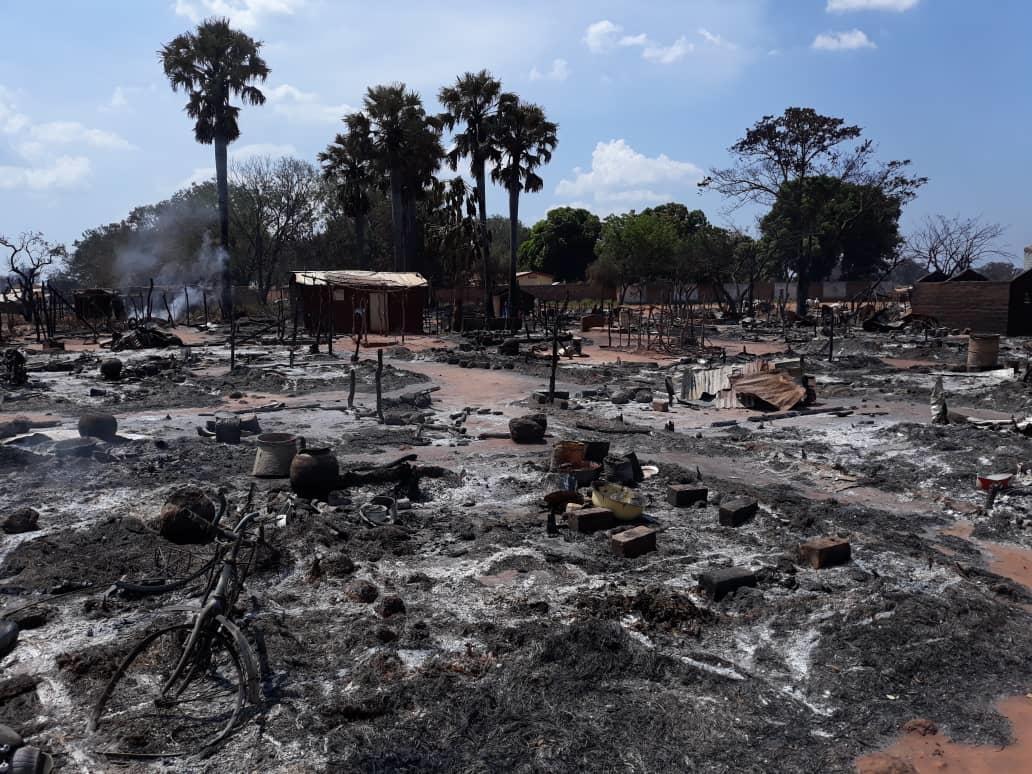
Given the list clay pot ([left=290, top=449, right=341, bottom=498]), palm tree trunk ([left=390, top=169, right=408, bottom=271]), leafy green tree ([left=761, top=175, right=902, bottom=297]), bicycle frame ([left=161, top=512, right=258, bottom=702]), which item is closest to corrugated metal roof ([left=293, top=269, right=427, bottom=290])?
palm tree trunk ([left=390, top=169, right=408, bottom=271])

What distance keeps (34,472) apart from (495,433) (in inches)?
239

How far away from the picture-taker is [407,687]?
4844 millimetres

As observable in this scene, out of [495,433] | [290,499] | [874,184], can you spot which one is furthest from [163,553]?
[874,184]

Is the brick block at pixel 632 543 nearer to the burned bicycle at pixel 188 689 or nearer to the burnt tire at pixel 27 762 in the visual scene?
the burned bicycle at pixel 188 689

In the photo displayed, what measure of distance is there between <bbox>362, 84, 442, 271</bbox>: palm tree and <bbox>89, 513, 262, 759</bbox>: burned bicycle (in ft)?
106

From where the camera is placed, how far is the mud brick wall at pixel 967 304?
1155 inches

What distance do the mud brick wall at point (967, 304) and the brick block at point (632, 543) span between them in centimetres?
2748

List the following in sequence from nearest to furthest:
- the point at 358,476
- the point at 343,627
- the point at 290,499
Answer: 1. the point at 343,627
2. the point at 290,499
3. the point at 358,476

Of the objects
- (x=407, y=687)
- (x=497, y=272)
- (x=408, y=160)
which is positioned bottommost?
(x=407, y=687)

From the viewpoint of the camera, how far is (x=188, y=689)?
4801 mm

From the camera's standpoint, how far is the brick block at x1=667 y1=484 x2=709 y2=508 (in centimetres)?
864

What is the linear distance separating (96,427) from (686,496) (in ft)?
26.5

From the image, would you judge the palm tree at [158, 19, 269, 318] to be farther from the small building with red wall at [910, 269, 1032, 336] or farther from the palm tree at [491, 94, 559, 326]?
the small building with red wall at [910, 269, 1032, 336]

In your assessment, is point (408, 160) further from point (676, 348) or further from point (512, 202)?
point (676, 348)
